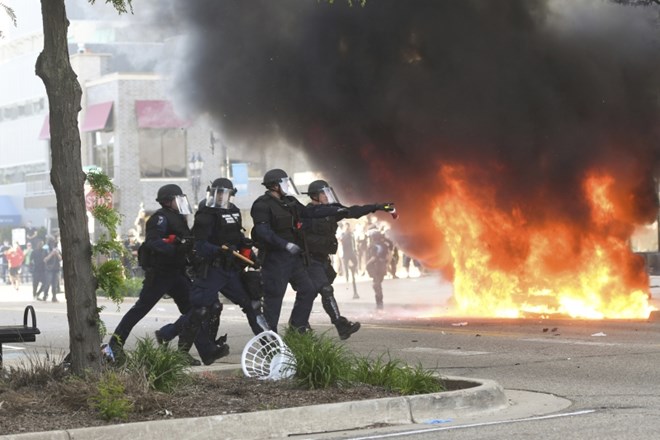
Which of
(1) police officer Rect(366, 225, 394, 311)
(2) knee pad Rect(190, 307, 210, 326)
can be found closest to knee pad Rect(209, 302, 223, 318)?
(2) knee pad Rect(190, 307, 210, 326)

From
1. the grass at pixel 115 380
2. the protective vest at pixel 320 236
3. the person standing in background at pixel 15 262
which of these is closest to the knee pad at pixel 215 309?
the protective vest at pixel 320 236

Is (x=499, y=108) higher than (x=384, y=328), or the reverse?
(x=499, y=108)

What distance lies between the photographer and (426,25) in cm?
2075

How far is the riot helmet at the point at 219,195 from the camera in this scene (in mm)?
11867

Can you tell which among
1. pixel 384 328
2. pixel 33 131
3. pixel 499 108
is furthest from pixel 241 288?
pixel 33 131

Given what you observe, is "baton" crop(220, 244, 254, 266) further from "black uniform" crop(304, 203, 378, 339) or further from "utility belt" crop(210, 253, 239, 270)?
"black uniform" crop(304, 203, 378, 339)

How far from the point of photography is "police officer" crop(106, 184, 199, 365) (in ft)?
38.8

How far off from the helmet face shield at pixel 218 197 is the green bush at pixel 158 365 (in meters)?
3.13

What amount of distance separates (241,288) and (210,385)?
305 cm

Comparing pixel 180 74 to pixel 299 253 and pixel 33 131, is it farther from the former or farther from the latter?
pixel 33 131

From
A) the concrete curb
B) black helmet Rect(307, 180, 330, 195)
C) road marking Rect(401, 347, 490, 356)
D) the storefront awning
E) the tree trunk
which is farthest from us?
the storefront awning

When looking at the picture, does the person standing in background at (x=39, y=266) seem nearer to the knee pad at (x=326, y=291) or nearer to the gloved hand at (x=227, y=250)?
the knee pad at (x=326, y=291)

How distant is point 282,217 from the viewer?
41.3 feet

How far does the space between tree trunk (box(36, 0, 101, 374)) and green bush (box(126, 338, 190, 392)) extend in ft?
1.07
